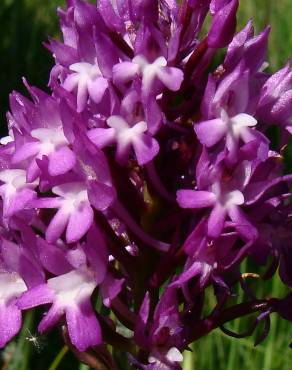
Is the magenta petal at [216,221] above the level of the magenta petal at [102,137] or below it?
below

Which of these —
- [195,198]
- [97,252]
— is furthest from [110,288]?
[195,198]

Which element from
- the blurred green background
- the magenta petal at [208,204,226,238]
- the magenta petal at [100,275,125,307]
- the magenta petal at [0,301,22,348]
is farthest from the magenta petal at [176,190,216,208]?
the blurred green background

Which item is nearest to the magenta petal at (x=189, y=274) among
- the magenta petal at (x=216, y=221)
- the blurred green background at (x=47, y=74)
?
the magenta petal at (x=216, y=221)

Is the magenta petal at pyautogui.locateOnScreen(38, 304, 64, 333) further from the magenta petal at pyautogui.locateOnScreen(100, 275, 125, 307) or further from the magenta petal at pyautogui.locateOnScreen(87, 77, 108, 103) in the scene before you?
the magenta petal at pyautogui.locateOnScreen(87, 77, 108, 103)

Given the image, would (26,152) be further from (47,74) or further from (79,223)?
(47,74)

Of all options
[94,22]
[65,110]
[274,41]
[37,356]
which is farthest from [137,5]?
[274,41]

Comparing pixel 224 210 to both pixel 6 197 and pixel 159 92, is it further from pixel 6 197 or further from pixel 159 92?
pixel 6 197

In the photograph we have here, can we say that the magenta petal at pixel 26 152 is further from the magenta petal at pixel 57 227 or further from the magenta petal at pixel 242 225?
the magenta petal at pixel 242 225
